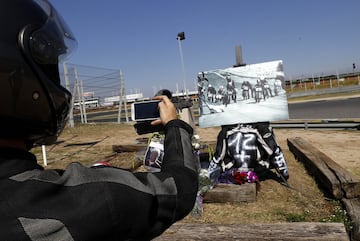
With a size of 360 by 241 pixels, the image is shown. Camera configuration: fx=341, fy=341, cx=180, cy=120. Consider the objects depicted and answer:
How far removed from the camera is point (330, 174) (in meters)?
4.31

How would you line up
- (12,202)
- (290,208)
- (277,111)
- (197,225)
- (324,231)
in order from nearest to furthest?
1. (12,202)
2. (324,231)
3. (197,225)
4. (290,208)
5. (277,111)

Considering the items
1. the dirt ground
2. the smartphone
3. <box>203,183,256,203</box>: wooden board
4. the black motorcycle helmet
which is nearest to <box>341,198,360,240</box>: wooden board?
the dirt ground

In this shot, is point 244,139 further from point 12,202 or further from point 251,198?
point 12,202

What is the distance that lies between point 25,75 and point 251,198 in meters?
3.60

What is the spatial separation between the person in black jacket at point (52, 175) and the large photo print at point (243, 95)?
14.6 ft

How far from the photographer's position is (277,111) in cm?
552

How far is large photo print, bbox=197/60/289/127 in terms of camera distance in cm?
551

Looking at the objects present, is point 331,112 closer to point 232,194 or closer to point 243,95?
point 243,95

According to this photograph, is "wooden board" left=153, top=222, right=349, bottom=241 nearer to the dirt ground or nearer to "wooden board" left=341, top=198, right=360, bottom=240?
"wooden board" left=341, top=198, right=360, bottom=240

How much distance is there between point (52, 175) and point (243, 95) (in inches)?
202

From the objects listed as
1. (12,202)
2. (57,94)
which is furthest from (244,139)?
(12,202)

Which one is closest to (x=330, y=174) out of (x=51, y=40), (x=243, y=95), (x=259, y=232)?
(x=243, y=95)

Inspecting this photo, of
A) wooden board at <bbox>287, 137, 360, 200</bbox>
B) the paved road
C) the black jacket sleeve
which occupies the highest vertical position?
the black jacket sleeve

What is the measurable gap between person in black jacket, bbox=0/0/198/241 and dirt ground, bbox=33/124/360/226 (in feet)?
9.43
